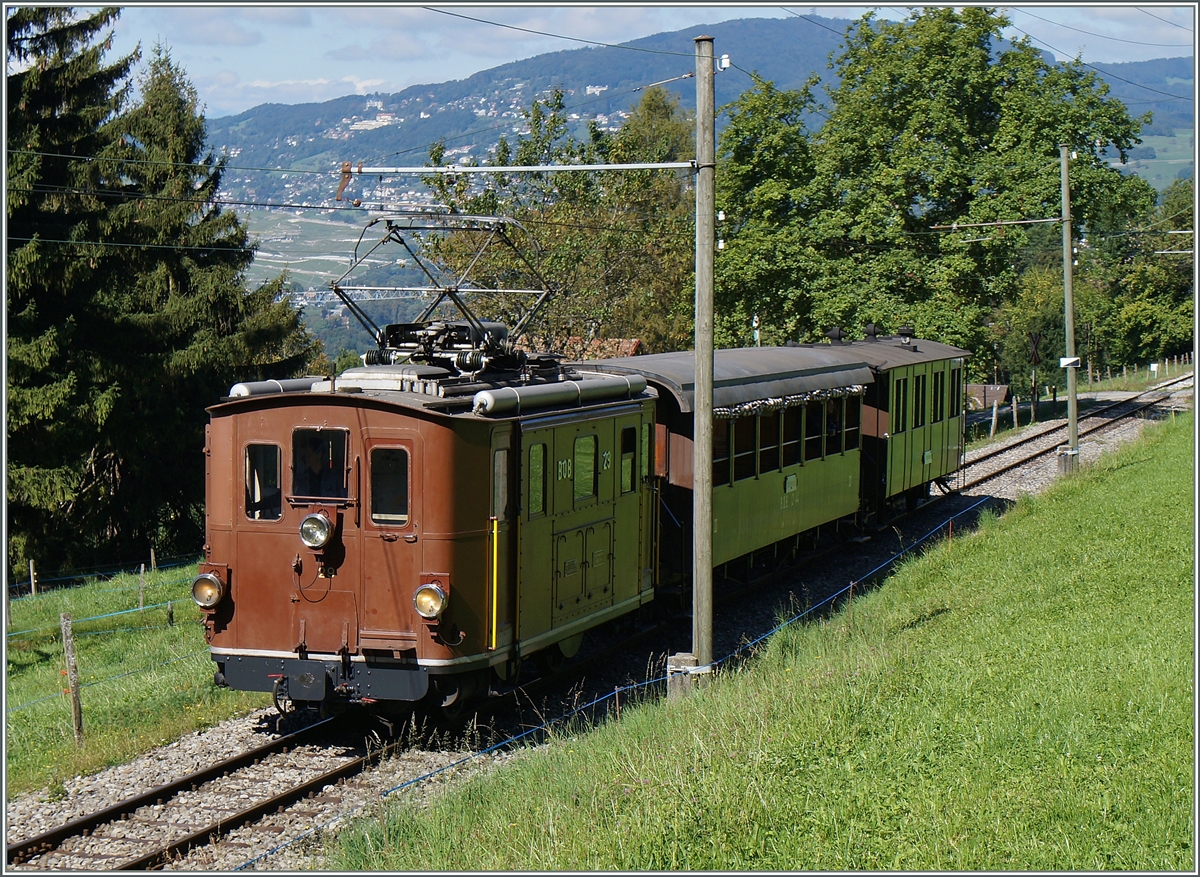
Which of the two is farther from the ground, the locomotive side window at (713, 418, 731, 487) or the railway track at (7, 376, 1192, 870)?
the locomotive side window at (713, 418, 731, 487)

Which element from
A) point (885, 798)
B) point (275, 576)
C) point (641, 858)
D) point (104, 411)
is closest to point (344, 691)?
point (275, 576)

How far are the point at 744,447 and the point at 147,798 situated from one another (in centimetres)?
889

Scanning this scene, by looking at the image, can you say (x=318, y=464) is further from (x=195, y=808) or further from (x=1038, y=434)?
(x=1038, y=434)

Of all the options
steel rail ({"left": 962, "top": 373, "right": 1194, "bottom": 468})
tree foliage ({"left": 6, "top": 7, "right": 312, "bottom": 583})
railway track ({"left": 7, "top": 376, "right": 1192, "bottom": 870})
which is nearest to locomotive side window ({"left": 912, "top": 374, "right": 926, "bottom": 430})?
steel rail ({"left": 962, "top": 373, "right": 1194, "bottom": 468})

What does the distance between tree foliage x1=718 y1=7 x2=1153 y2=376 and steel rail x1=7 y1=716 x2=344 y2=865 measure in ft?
88.1

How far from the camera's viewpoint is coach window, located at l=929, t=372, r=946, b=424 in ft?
75.5

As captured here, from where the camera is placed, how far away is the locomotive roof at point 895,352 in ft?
66.7

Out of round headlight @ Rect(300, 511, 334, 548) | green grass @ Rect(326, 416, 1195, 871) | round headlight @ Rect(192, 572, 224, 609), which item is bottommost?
green grass @ Rect(326, 416, 1195, 871)

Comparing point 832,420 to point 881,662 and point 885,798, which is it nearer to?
point 881,662

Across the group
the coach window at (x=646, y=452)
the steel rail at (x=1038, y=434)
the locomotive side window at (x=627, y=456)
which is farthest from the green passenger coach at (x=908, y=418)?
the locomotive side window at (x=627, y=456)

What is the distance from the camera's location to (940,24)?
35.4 meters

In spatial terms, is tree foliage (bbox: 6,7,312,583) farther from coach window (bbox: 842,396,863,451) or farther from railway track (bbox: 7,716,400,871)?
railway track (bbox: 7,716,400,871)

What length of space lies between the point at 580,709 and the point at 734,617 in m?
4.85

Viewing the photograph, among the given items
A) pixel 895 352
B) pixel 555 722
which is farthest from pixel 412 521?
pixel 895 352
